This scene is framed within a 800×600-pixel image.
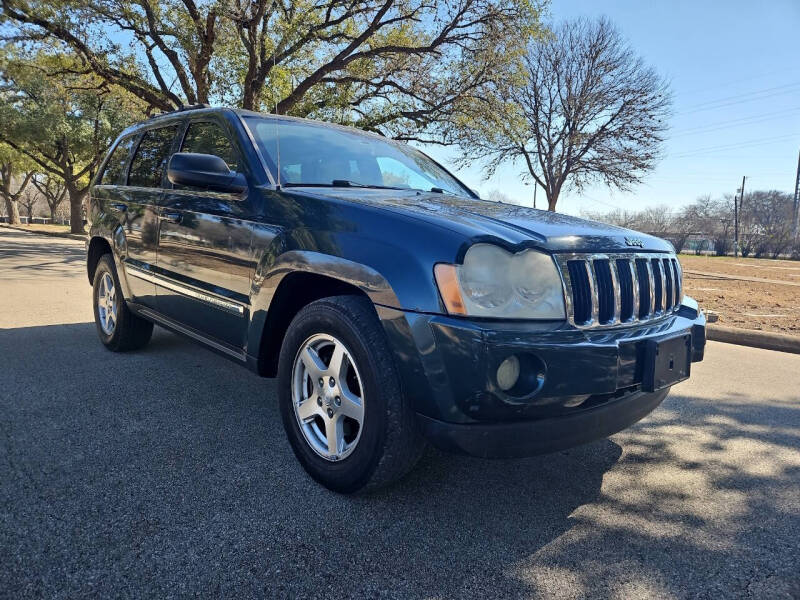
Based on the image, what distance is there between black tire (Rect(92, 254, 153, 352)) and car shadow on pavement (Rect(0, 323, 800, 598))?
3.28 ft

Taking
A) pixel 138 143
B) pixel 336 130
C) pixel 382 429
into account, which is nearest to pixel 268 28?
pixel 138 143

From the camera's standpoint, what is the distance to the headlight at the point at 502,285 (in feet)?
6.10

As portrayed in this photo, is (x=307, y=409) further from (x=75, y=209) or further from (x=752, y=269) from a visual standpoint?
(x=75, y=209)

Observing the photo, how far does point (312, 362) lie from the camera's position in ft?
7.65

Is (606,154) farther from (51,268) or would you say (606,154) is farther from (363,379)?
(363,379)

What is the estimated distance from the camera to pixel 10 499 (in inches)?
81.9

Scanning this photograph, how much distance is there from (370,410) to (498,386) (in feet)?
1.71

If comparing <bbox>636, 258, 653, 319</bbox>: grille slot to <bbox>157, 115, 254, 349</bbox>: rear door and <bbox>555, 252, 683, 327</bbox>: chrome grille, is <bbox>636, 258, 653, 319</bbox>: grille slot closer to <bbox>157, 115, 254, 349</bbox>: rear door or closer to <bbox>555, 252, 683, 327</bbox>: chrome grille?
<bbox>555, 252, 683, 327</bbox>: chrome grille

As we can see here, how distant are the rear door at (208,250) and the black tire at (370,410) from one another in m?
0.66

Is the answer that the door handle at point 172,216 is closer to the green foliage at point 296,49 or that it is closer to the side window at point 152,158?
the side window at point 152,158

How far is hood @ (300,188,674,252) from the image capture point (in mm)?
2031

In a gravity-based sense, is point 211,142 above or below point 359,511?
above

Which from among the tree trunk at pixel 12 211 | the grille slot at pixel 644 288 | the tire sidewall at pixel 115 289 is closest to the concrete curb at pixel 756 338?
the grille slot at pixel 644 288

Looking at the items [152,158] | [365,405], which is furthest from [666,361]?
[152,158]
